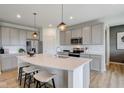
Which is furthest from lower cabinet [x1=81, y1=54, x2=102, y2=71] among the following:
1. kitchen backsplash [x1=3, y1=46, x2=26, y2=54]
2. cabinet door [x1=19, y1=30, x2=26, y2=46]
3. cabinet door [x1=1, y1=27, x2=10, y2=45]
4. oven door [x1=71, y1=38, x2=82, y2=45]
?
cabinet door [x1=1, y1=27, x2=10, y2=45]

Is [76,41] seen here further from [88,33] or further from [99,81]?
[99,81]

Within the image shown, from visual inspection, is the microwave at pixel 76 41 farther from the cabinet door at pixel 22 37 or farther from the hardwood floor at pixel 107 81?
the cabinet door at pixel 22 37

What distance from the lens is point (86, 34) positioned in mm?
5320

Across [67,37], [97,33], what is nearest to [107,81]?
[97,33]

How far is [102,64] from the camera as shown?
4688 mm

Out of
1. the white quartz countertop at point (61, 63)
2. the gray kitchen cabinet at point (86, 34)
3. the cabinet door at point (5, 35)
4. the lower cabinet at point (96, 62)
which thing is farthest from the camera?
the gray kitchen cabinet at point (86, 34)

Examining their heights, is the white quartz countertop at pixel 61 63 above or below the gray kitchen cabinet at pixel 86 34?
below

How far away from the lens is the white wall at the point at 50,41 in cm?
664

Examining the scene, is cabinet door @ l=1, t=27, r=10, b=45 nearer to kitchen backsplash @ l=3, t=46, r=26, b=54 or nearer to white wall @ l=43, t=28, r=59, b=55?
kitchen backsplash @ l=3, t=46, r=26, b=54

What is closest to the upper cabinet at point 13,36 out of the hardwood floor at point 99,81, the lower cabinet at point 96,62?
the hardwood floor at point 99,81

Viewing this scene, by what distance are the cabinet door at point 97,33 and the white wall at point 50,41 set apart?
2651 mm

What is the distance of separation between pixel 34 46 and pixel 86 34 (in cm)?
332
